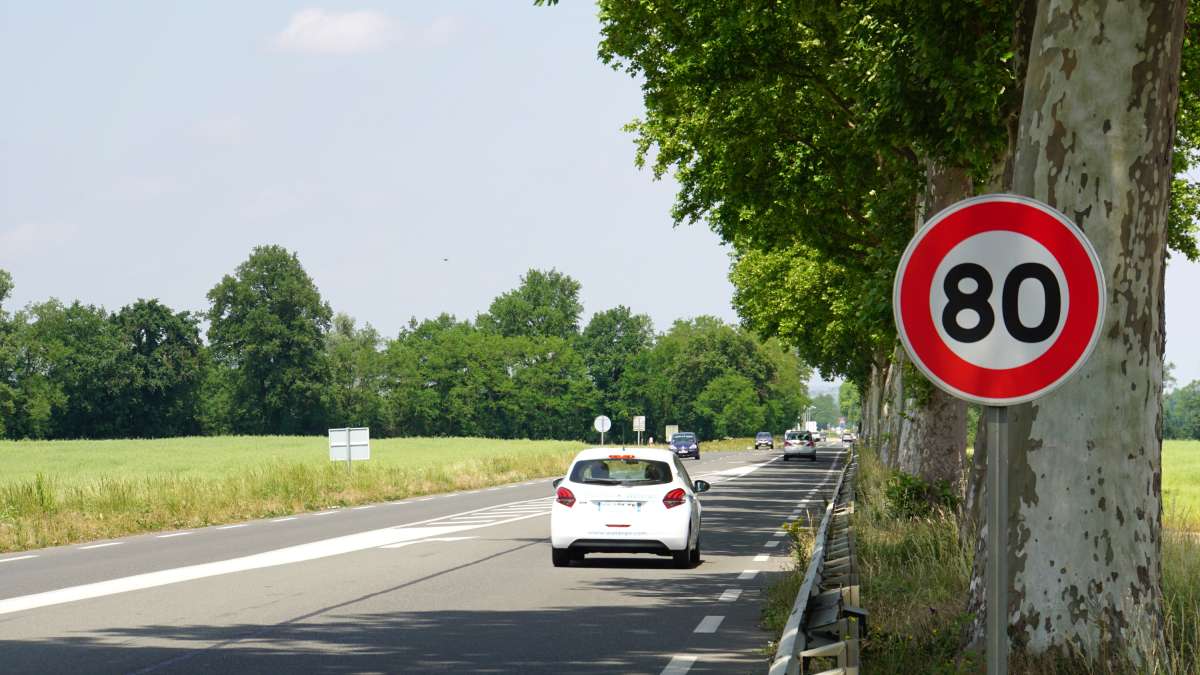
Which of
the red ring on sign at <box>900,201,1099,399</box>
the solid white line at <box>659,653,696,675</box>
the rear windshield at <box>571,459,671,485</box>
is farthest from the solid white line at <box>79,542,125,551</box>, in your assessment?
the red ring on sign at <box>900,201,1099,399</box>

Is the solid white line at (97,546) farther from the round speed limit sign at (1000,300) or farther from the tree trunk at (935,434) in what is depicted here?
the round speed limit sign at (1000,300)

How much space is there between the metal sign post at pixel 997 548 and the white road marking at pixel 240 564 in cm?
1019

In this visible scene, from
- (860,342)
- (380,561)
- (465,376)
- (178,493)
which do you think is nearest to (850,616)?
(380,561)

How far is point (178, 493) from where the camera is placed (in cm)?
2822

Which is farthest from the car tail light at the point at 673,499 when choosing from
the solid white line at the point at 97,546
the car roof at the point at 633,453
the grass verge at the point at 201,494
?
the grass verge at the point at 201,494

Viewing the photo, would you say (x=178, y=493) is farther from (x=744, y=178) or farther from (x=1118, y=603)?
(x=1118, y=603)

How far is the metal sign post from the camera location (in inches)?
184

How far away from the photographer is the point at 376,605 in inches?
525

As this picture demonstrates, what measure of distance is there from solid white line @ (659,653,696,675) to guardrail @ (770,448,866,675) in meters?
0.84

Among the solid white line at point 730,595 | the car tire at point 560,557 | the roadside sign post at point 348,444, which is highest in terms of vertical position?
the roadside sign post at point 348,444

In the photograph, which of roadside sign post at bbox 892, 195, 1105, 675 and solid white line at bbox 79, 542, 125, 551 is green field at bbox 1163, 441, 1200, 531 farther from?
solid white line at bbox 79, 542, 125, 551

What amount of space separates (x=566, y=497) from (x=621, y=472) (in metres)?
0.89

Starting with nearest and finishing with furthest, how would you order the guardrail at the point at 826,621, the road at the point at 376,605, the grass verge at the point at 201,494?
the guardrail at the point at 826,621 < the road at the point at 376,605 < the grass verge at the point at 201,494

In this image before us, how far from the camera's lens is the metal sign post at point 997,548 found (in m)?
4.66
